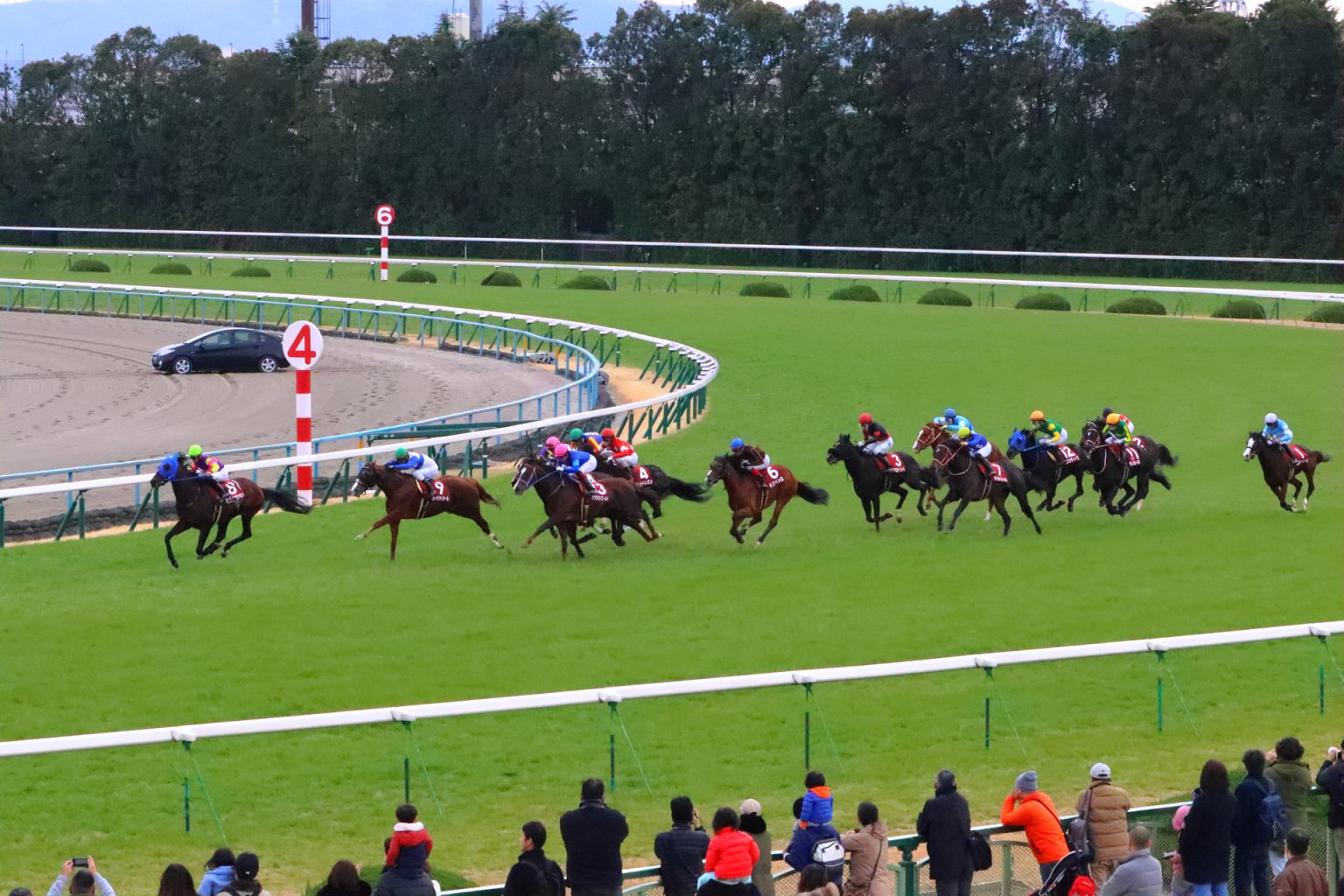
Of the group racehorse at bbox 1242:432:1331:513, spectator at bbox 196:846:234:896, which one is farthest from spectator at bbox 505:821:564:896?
racehorse at bbox 1242:432:1331:513

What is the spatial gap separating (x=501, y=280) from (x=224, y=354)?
40.1ft

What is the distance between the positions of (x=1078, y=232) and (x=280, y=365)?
24.8 m

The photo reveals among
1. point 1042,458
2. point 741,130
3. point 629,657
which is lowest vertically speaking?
point 629,657

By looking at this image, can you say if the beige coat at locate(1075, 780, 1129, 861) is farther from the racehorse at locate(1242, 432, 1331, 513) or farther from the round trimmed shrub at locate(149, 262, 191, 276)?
the round trimmed shrub at locate(149, 262, 191, 276)

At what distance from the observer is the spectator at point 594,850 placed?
6.94 m

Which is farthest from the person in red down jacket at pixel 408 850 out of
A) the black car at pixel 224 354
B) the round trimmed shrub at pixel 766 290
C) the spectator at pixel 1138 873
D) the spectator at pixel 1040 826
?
the round trimmed shrub at pixel 766 290

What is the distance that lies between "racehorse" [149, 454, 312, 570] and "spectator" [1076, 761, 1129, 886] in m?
8.82

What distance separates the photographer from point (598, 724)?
387 inches

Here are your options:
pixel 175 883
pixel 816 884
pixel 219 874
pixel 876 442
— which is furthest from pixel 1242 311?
pixel 175 883

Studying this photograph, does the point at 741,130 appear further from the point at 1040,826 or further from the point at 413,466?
the point at 1040,826

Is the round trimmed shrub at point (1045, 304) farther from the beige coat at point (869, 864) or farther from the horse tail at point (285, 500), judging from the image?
the beige coat at point (869, 864)

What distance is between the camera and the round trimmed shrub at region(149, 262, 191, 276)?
4342 cm

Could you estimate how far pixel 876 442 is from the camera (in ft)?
53.3

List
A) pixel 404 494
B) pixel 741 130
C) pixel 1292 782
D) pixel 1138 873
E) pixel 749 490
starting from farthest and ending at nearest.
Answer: pixel 741 130 → pixel 749 490 → pixel 404 494 → pixel 1292 782 → pixel 1138 873
